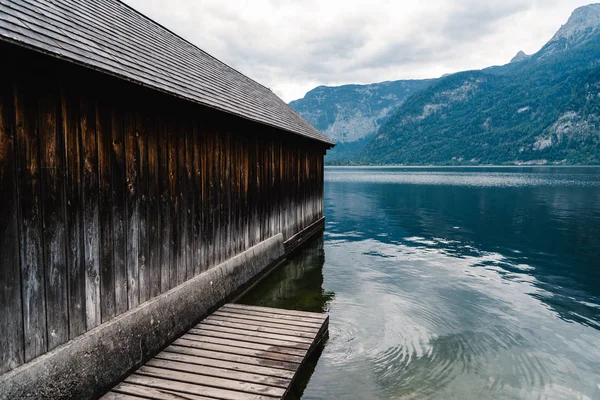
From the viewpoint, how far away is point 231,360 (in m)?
5.36

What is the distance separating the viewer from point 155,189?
5996mm

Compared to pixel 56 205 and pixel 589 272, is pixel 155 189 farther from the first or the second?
pixel 589 272

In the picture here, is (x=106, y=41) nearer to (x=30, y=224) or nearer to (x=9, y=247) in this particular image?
(x=30, y=224)

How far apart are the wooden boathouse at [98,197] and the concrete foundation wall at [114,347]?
0.02 m

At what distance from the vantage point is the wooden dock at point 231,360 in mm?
4547

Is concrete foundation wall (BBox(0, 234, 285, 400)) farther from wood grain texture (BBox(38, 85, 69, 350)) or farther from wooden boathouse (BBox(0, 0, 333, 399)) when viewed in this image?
wood grain texture (BBox(38, 85, 69, 350))

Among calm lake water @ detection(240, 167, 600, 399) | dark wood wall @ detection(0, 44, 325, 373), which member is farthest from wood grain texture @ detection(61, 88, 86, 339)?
calm lake water @ detection(240, 167, 600, 399)

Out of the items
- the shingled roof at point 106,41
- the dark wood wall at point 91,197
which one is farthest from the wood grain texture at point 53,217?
the shingled roof at point 106,41

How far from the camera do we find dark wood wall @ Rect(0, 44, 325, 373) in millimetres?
3732

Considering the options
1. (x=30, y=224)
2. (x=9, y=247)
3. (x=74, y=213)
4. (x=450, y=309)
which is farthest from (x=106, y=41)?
(x=450, y=309)

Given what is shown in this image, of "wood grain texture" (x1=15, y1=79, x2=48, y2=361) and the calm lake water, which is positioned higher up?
"wood grain texture" (x1=15, y1=79, x2=48, y2=361)

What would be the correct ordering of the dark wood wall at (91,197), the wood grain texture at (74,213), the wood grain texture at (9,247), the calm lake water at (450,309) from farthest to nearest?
the calm lake water at (450,309) < the wood grain texture at (74,213) < the dark wood wall at (91,197) < the wood grain texture at (9,247)

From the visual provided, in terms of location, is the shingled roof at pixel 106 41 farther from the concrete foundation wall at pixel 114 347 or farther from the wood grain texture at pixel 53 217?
the concrete foundation wall at pixel 114 347

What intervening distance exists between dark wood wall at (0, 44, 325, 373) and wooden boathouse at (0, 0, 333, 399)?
0.02m
